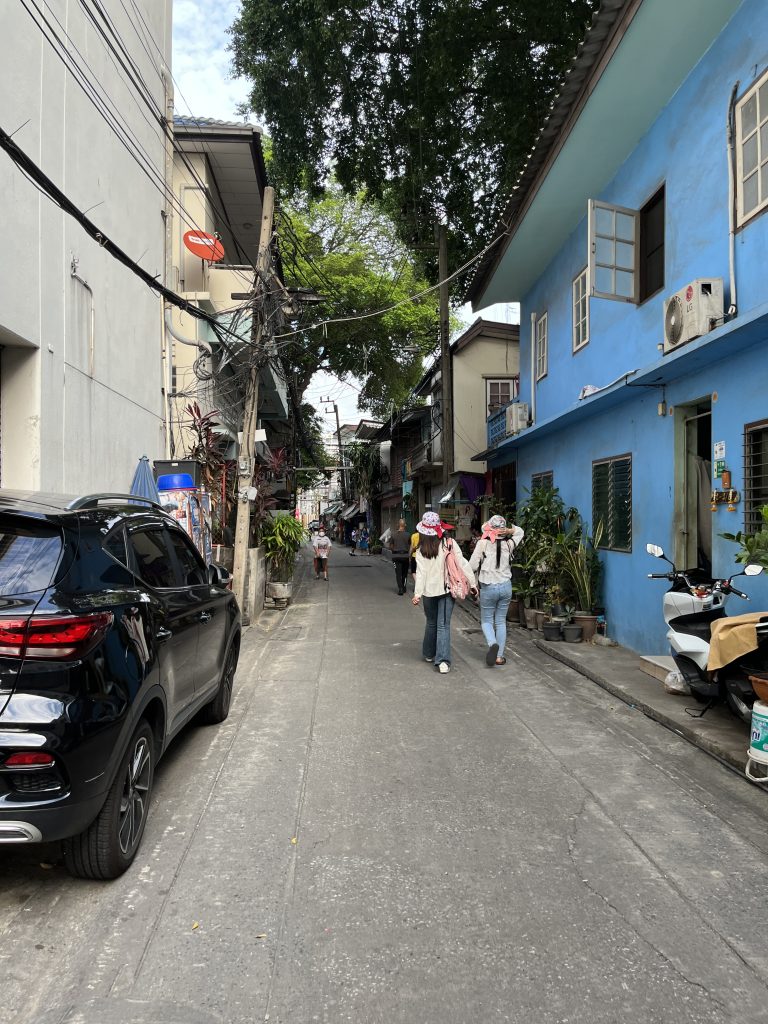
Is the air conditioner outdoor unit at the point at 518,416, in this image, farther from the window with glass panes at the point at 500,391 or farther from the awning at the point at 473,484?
the window with glass panes at the point at 500,391

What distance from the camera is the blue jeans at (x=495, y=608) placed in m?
8.64

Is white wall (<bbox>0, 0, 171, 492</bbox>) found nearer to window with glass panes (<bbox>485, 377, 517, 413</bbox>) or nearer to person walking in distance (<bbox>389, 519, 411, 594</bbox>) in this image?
person walking in distance (<bbox>389, 519, 411, 594</bbox>)

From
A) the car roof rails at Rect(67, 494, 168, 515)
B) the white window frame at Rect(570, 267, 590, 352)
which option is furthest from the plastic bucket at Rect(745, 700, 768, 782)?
the white window frame at Rect(570, 267, 590, 352)

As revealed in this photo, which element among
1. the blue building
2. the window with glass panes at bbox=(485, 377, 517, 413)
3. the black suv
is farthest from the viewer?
the window with glass panes at bbox=(485, 377, 517, 413)

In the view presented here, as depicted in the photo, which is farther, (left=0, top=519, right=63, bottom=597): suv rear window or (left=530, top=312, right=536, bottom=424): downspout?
(left=530, top=312, right=536, bottom=424): downspout

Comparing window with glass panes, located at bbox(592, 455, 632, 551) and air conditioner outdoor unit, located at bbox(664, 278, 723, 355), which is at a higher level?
air conditioner outdoor unit, located at bbox(664, 278, 723, 355)

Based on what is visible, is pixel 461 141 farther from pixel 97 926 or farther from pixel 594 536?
pixel 97 926

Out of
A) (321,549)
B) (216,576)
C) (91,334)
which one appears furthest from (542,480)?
(321,549)

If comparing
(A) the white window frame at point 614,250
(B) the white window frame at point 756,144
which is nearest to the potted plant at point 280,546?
(A) the white window frame at point 614,250

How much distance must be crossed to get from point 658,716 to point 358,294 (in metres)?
22.7

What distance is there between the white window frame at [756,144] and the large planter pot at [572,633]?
5495 mm

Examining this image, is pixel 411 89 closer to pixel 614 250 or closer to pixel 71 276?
pixel 614 250

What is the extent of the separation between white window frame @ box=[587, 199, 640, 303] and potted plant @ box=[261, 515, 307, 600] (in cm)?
794

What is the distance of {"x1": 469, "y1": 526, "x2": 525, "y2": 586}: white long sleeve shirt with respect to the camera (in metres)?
8.62
